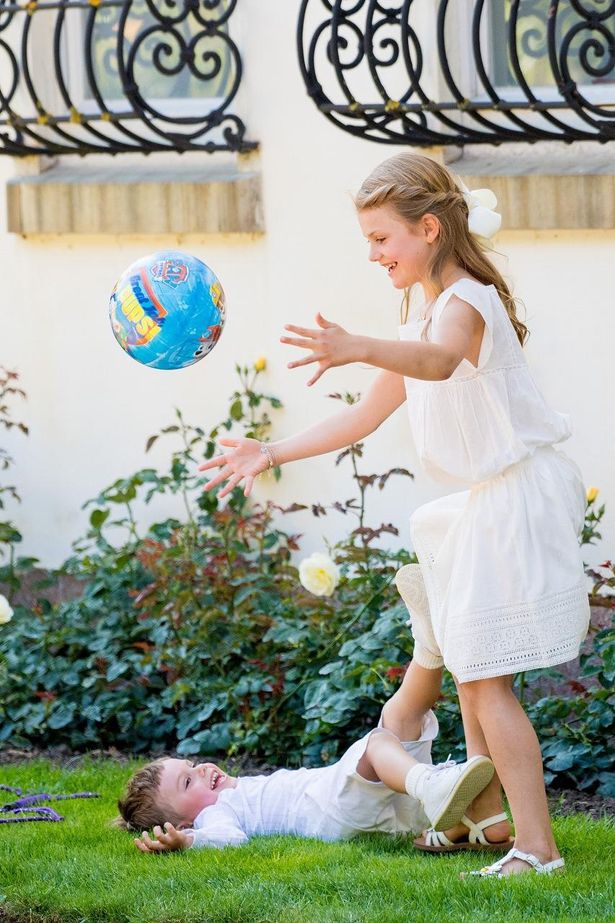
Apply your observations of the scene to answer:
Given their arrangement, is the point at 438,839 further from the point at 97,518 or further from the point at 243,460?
the point at 97,518

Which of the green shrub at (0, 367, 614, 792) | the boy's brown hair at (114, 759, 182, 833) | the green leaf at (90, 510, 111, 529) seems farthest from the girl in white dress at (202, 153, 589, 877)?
the green leaf at (90, 510, 111, 529)

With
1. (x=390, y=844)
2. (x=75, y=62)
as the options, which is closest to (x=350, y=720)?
(x=390, y=844)

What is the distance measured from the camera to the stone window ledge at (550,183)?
5.20 metres

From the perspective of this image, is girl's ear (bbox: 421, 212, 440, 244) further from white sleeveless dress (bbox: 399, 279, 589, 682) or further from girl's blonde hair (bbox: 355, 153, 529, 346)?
white sleeveless dress (bbox: 399, 279, 589, 682)

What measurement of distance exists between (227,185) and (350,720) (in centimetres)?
231

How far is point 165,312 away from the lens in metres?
3.93

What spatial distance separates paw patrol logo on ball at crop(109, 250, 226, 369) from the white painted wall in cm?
174

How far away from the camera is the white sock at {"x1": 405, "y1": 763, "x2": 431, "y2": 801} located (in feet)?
12.5

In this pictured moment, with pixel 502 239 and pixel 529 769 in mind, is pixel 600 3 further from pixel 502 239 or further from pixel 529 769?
pixel 529 769

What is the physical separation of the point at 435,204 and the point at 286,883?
1702 millimetres

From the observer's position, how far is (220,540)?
5.88 metres

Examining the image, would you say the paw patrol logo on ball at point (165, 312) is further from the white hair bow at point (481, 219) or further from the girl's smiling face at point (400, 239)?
the white hair bow at point (481, 219)

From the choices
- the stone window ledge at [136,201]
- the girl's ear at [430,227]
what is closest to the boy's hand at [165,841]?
the girl's ear at [430,227]

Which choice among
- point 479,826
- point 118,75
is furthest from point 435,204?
point 118,75
